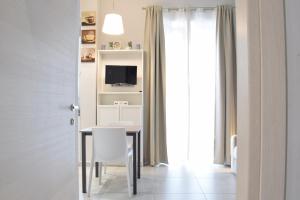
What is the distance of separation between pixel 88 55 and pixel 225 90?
2.50m

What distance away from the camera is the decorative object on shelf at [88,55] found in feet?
15.5

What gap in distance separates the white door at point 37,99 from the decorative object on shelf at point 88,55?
113 inches

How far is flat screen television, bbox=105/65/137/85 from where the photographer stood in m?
4.81

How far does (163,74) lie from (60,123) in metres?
3.24

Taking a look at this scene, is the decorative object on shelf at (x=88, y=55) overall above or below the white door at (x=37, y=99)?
above

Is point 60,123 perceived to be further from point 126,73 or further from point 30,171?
point 126,73

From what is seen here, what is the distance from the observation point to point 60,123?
1.64 m

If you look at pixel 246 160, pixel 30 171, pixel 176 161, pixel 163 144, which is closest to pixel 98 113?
pixel 163 144

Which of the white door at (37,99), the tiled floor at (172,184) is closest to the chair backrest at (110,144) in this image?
the tiled floor at (172,184)

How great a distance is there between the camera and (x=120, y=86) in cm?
498

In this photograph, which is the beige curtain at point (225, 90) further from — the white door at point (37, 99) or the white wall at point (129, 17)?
the white door at point (37, 99)
